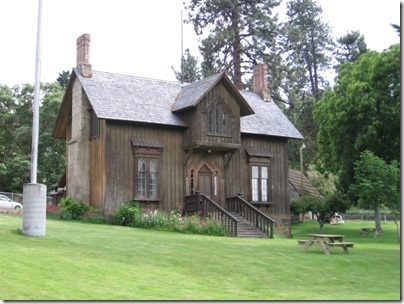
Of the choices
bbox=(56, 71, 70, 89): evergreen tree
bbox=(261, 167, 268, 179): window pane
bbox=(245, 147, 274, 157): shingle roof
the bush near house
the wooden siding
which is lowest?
the bush near house

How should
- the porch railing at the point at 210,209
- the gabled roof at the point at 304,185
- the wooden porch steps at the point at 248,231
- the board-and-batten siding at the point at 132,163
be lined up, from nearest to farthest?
the porch railing at the point at 210,209 → the wooden porch steps at the point at 248,231 → the board-and-batten siding at the point at 132,163 → the gabled roof at the point at 304,185

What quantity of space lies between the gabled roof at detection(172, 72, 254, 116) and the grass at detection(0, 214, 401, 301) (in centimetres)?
1150

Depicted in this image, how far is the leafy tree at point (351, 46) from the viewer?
6425 centimetres

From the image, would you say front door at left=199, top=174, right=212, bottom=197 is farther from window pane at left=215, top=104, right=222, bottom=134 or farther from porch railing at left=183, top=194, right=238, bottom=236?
window pane at left=215, top=104, right=222, bottom=134

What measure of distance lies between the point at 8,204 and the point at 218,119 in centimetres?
1469

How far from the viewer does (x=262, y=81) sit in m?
39.8

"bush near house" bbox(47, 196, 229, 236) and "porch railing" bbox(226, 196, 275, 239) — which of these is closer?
"bush near house" bbox(47, 196, 229, 236)

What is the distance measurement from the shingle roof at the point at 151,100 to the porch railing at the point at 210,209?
157 inches

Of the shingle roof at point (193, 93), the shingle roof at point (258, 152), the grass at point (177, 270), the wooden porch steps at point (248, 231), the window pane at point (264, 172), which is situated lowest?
the grass at point (177, 270)

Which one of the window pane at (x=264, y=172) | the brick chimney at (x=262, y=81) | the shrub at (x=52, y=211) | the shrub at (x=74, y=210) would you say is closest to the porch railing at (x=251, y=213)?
the window pane at (x=264, y=172)

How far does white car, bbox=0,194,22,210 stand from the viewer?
3694 centimetres

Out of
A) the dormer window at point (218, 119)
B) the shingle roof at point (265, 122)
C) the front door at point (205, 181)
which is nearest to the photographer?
the dormer window at point (218, 119)

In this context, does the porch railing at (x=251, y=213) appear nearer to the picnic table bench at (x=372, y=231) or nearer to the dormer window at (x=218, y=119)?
the dormer window at (x=218, y=119)

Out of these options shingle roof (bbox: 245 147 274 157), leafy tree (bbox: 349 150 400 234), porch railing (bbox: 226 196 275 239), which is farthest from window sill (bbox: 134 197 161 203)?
leafy tree (bbox: 349 150 400 234)
